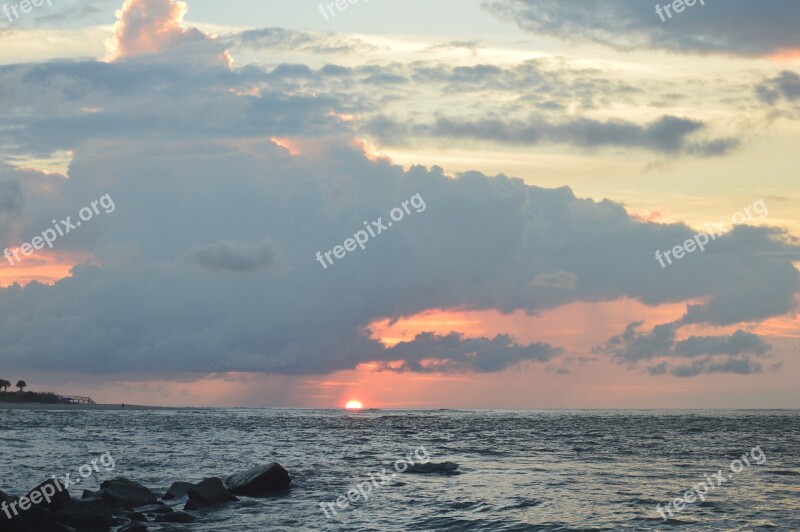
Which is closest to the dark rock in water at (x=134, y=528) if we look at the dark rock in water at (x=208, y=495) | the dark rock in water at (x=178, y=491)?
the dark rock in water at (x=208, y=495)

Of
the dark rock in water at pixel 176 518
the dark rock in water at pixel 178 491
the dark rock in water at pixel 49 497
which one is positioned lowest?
the dark rock in water at pixel 176 518

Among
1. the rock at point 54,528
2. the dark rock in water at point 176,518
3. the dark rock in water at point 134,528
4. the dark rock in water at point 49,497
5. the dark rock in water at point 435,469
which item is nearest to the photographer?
the rock at point 54,528

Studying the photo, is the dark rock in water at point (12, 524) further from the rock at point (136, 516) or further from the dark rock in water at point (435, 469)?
the dark rock in water at point (435, 469)

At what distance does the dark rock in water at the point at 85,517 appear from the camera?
3228 cm

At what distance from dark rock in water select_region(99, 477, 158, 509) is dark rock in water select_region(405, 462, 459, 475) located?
20.3 m

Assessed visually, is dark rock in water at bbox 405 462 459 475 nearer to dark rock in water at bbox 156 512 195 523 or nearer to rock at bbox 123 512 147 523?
dark rock in water at bbox 156 512 195 523

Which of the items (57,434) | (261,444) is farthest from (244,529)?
(57,434)

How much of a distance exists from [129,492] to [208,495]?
4.12 metres

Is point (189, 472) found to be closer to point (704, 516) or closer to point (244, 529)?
point (244, 529)

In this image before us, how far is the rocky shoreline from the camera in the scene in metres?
30.5

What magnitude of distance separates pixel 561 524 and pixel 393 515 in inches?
321

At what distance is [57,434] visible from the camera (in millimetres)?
89250

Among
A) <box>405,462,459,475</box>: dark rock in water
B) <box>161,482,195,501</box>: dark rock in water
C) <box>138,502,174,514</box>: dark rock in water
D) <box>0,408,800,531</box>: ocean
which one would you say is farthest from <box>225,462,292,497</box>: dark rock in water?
<box>405,462,459,475</box>: dark rock in water

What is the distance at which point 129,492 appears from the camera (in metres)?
40.5
